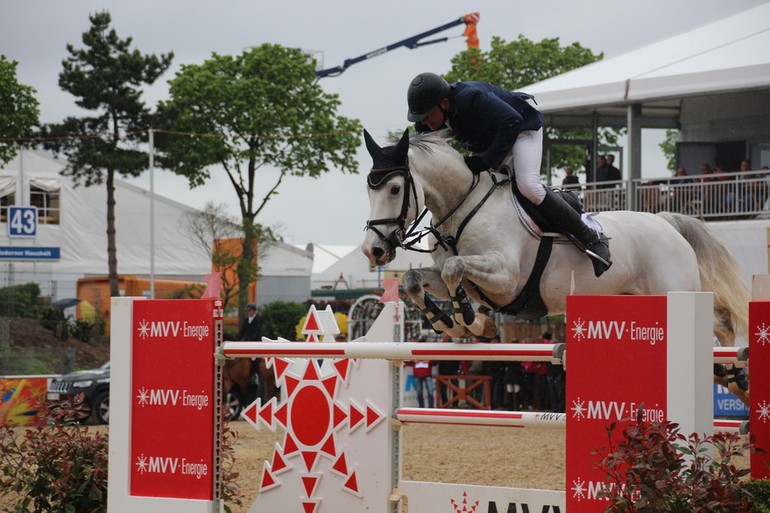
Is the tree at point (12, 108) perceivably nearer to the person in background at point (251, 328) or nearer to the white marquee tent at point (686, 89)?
the person in background at point (251, 328)

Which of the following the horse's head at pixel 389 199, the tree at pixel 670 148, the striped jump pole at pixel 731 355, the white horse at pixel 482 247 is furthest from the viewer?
the tree at pixel 670 148

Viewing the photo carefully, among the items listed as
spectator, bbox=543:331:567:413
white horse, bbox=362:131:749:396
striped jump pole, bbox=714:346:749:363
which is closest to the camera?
striped jump pole, bbox=714:346:749:363

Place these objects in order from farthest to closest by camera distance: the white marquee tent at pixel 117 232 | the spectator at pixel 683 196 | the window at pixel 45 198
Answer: the white marquee tent at pixel 117 232 < the window at pixel 45 198 < the spectator at pixel 683 196

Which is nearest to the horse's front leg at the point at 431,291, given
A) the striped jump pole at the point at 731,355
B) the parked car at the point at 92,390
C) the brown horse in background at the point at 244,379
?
the striped jump pole at the point at 731,355

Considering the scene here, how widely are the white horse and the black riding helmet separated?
0.20 meters

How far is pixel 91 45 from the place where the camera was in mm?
23672

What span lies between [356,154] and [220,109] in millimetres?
4030

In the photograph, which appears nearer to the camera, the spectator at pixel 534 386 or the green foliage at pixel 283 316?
the spectator at pixel 534 386

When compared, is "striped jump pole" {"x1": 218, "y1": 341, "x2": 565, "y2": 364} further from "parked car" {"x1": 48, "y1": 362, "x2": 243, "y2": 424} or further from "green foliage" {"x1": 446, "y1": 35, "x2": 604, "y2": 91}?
"green foliage" {"x1": 446, "y1": 35, "x2": 604, "y2": 91}

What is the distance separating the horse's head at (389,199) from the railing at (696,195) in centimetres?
825

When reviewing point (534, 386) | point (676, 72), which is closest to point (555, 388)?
point (534, 386)

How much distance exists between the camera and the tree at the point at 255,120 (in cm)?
2608

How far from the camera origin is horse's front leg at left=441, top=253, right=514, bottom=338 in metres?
4.25

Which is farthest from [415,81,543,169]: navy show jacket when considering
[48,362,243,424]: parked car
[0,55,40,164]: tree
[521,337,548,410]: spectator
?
[0,55,40,164]: tree
